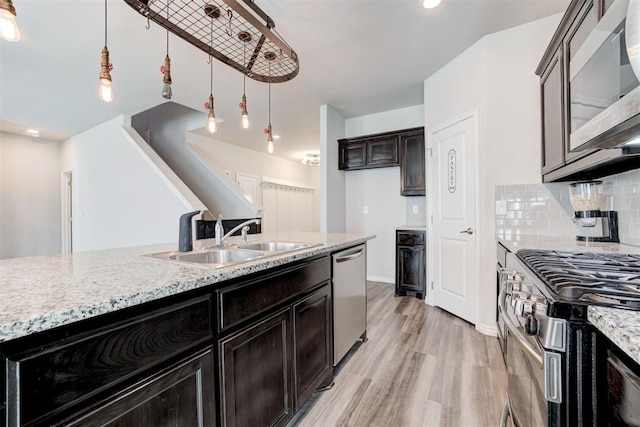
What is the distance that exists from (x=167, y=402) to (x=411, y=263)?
326 cm

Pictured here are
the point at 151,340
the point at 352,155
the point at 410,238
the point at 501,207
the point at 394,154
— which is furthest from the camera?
the point at 352,155

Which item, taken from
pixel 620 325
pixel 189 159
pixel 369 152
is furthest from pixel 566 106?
pixel 189 159

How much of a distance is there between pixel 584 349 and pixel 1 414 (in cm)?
130

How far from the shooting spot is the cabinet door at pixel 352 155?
425 cm

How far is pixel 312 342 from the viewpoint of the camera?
1.64 meters

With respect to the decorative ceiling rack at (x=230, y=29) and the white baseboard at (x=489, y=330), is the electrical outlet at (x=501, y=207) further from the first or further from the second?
the decorative ceiling rack at (x=230, y=29)

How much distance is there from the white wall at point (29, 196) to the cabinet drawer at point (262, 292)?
686cm

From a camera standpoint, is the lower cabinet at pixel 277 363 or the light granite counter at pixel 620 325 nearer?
the light granite counter at pixel 620 325

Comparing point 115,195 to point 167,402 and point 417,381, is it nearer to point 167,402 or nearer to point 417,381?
point 167,402

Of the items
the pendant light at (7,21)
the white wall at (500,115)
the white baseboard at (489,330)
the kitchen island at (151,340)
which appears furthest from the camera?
the white baseboard at (489,330)

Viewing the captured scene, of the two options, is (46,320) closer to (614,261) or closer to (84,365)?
(84,365)

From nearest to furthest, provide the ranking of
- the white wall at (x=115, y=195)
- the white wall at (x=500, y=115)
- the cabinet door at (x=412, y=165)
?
the white wall at (x=500, y=115) < the cabinet door at (x=412, y=165) < the white wall at (x=115, y=195)

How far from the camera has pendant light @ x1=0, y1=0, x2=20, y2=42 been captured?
105 cm

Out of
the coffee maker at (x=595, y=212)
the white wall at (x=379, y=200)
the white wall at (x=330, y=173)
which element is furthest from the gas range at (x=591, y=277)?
the white wall at (x=379, y=200)
